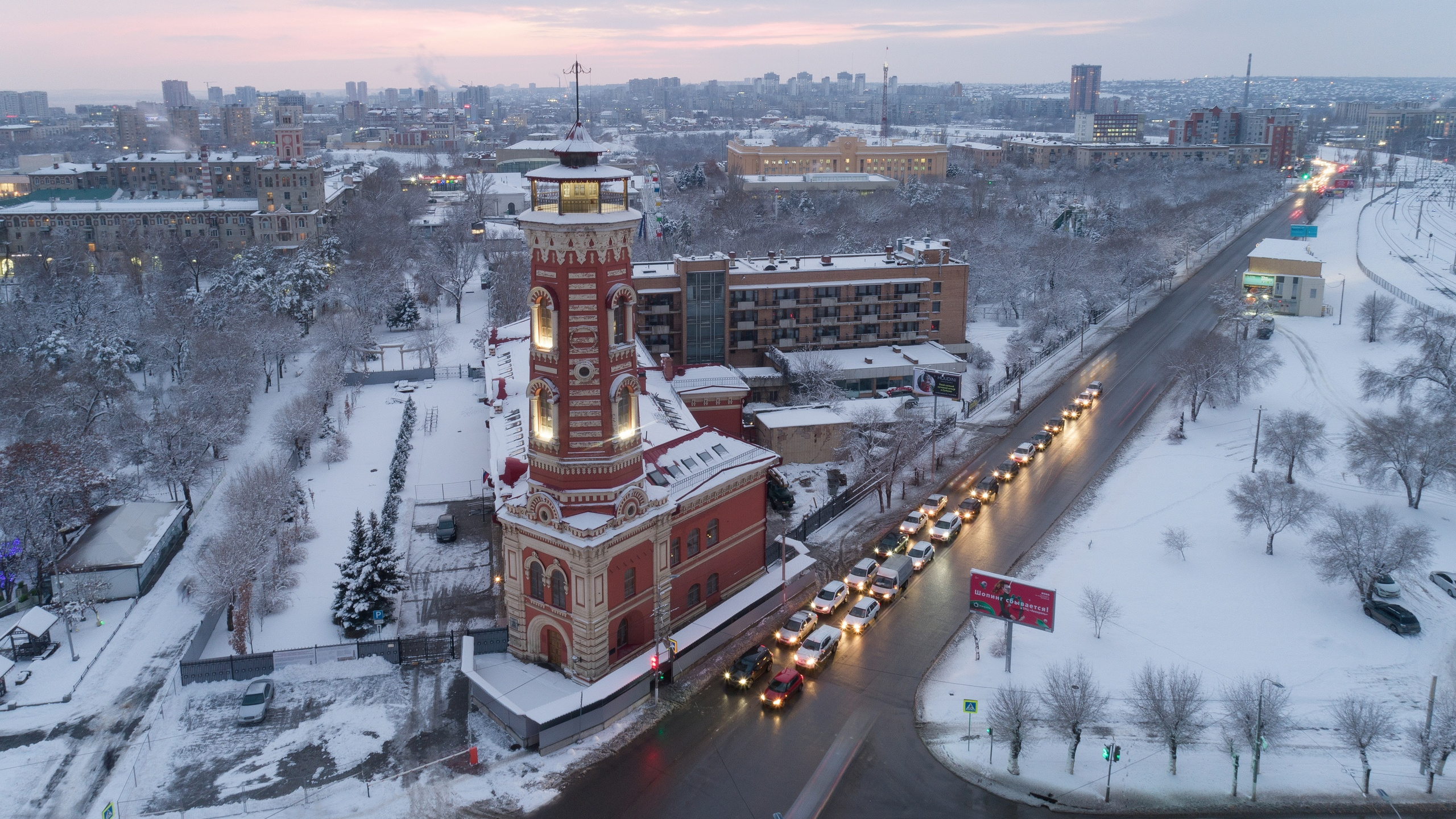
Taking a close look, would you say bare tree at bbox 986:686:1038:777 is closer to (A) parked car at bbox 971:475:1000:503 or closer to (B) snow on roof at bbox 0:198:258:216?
(A) parked car at bbox 971:475:1000:503

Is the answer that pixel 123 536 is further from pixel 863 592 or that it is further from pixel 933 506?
pixel 933 506

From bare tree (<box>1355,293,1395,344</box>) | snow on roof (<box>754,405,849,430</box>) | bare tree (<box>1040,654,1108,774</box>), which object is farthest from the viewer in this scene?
bare tree (<box>1355,293,1395,344</box>)

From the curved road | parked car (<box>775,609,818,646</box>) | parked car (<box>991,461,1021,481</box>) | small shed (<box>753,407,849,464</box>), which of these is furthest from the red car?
parked car (<box>991,461,1021,481</box>)

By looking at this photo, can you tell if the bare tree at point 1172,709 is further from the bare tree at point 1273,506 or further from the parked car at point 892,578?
the bare tree at point 1273,506

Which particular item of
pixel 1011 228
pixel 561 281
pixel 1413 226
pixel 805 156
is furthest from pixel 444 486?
pixel 805 156

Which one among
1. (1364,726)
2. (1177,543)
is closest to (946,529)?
(1177,543)

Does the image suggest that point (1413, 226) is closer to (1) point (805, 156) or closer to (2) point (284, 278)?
(1) point (805, 156)
